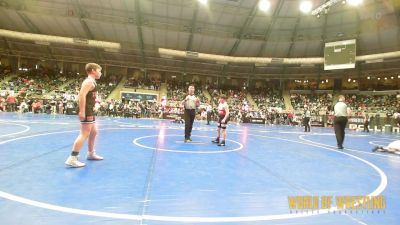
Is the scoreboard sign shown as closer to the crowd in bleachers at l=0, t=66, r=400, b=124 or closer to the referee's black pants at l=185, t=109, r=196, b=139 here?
the crowd in bleachers at l=0, t=66, r=400, b=124

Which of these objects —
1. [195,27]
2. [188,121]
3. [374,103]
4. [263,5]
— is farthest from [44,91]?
[374,103]

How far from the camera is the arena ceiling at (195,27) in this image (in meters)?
27.1

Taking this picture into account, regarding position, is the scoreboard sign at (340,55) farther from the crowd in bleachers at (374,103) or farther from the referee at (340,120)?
the referee at (340,120)

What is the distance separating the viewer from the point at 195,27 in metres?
30.0

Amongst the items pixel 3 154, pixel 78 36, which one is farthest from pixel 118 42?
pixel 3 154

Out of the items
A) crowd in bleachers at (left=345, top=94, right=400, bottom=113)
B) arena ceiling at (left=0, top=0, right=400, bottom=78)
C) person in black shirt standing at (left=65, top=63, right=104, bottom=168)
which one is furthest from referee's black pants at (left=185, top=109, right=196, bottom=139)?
crowd in bleachers at (left=345, top=94, right=400, bottom=113)

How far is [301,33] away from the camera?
31.9m

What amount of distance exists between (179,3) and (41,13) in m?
14.6

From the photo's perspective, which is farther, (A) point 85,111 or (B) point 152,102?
(B) point 152,102

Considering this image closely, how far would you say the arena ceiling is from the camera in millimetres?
27125

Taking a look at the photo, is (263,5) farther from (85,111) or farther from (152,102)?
(85,111)

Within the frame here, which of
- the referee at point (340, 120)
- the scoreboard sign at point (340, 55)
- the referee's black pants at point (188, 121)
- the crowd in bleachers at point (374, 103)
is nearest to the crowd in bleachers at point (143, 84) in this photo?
the scoreboard sign at point (340, 55)

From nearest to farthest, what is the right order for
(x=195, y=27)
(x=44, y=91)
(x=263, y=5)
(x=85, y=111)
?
(x=85, y=111), (x=263, y=5), (x=195, y=27), (x=44, y=91)

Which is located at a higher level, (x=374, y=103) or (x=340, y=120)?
(x=374, y=103)
